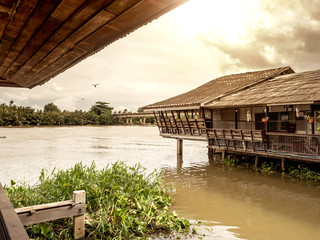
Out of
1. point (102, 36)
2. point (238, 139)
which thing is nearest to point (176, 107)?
point (238, 139)

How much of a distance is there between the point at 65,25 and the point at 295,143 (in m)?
10.9

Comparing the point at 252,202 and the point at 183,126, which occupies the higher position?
the point at 183,126

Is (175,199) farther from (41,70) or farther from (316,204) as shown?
(41,70)

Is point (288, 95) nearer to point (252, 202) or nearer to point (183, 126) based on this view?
point (252, 202)

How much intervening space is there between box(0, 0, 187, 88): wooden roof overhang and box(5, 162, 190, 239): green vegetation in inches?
153

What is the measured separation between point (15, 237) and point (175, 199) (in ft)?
26.5

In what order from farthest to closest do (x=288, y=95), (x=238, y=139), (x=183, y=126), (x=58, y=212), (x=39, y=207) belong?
(x=183, y=126) → (x=238, y=139) → (x=288, y=95) → (x=58, y=212) → (x=39, y=207)

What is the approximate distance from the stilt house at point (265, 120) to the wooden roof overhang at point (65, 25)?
390 inches

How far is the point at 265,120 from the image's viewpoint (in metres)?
12.7

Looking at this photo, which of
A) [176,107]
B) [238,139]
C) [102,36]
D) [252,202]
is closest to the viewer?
[102,36]

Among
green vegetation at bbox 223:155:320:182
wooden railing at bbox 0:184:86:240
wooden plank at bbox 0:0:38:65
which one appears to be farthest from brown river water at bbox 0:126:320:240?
wooden plank at bbox 0:0:38:65

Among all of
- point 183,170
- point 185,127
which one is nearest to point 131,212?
point 183,170

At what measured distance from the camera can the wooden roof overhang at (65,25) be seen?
1.72 metres

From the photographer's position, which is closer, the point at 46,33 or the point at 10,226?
the point at 10,226
